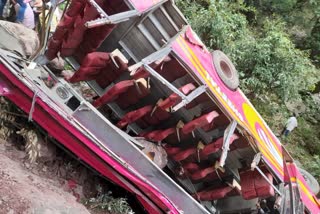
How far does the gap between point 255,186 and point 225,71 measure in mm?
1616

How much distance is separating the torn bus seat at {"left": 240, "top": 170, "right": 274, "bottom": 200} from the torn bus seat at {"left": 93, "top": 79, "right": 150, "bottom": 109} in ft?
5.89

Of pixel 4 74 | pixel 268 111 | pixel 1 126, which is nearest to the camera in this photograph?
pixel 4 74

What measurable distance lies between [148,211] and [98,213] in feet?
2.28

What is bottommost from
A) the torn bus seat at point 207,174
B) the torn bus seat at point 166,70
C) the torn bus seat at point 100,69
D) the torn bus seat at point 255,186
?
the torn bus seat at point 255,186

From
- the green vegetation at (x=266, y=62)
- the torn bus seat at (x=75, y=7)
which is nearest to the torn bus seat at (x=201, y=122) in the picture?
the torn bus seat at (x=75, y=7)

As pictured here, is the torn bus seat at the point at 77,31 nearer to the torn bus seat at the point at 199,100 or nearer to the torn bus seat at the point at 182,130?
the torn bus seat at the point at 182,130

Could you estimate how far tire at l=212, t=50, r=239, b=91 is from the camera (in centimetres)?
575

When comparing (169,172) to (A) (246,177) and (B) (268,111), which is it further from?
(B) (268,111)

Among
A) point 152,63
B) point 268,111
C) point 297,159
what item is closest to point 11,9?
point 152,63

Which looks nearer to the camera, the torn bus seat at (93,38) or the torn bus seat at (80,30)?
the torn bus seat at (80,30)

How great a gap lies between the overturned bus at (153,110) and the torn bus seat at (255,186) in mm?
13

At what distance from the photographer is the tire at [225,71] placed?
575 cm

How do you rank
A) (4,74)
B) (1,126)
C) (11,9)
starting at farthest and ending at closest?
(11,9), (1,126), (4,74)

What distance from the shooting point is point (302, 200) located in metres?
6.27
